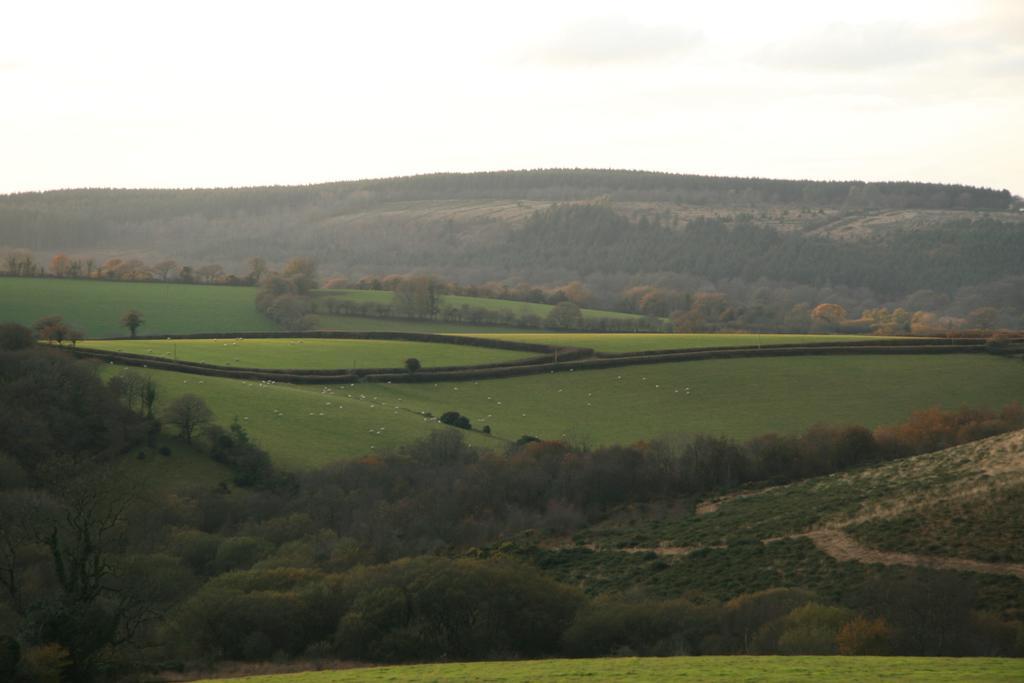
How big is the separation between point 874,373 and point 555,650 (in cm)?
5406

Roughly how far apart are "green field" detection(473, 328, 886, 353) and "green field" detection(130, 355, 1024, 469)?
225 inches

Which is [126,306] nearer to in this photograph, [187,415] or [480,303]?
[480,303]

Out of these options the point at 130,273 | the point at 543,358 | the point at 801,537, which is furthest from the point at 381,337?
the point at 801,537

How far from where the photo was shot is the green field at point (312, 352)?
87.3m

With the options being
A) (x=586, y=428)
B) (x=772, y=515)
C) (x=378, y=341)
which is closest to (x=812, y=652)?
(x=772, y=515)

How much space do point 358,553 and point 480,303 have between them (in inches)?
3223

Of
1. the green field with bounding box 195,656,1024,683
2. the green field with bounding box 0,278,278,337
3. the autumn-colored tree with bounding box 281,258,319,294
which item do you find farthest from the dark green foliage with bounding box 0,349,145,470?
the autumn-colored tree with bounding box 281,258,319,294

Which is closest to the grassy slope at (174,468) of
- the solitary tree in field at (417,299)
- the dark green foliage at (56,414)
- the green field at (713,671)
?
the dark green foliage at (56,414)

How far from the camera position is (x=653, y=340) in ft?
322

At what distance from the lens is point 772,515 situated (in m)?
54.1

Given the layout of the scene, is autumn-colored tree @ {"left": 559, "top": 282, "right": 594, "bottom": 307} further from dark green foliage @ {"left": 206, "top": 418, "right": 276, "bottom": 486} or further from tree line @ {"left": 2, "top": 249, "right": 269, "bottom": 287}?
dark green foliage @ {"left": 206, "top": 418, "right": 276, "bottom": 486}

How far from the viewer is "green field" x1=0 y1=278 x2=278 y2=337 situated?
11062cm

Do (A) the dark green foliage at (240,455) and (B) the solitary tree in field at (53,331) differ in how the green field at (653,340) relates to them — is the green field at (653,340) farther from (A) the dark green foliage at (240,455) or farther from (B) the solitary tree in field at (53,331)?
(A) the dark green foliage at (240,455)

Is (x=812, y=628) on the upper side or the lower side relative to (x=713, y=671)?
lower
